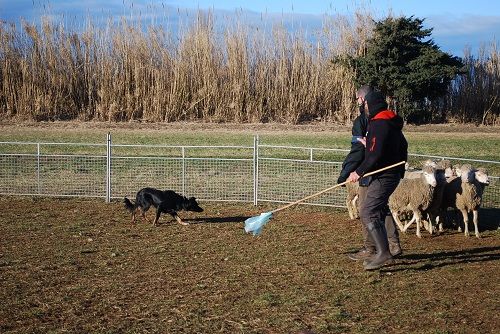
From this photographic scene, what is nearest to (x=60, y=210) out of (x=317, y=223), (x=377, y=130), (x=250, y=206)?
→ (x=250, y=206)

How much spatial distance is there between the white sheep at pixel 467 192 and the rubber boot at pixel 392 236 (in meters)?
2.60

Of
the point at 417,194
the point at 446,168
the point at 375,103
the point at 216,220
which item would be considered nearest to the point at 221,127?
the point at 216,220

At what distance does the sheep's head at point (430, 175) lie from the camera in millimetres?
11602

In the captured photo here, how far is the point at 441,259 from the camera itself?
32.9 feet

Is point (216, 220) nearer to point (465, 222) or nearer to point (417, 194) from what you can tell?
point (417, 194)

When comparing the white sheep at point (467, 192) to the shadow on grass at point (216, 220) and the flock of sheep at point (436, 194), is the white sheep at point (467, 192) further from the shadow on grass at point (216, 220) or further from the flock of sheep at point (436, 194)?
the shadow on grass at point (216, 220)

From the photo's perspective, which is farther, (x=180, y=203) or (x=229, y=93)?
(x=229, y=93)

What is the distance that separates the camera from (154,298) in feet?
26.0

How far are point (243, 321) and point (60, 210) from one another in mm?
7706

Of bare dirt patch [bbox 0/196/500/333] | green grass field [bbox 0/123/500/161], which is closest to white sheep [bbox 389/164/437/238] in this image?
bare dirt patch [bbox 0/196/500/333]

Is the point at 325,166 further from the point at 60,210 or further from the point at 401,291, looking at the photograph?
the point at 401,291

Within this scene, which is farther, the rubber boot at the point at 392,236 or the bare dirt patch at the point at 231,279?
the rubber boot at the point at 392,236

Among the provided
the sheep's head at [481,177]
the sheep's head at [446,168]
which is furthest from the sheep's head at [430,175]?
the sheep's head at [481,177]

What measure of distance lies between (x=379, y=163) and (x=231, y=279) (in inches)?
82.4
